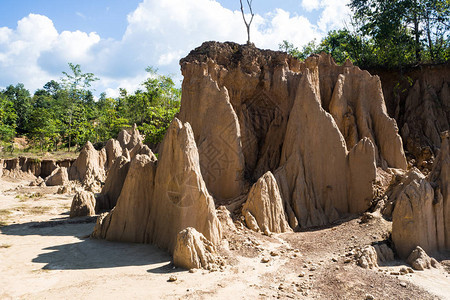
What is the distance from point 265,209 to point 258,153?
3.93 m

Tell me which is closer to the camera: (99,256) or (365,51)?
(99,256)

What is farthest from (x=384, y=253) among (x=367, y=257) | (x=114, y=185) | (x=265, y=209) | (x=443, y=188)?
(x=114, y=185)

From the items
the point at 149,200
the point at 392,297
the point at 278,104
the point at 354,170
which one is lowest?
the point at 392,297

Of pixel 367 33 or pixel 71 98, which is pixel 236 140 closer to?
pixel 367 33

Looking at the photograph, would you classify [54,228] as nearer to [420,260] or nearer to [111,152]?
[420,260]

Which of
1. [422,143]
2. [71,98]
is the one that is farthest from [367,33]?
[71,98]

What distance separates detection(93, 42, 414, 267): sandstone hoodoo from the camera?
859cm

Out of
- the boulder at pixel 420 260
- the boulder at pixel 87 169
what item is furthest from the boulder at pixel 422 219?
the boulder at pixel 87 169

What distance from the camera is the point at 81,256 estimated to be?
7746 millimetres

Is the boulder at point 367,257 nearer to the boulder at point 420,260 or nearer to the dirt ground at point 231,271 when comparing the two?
the dirt ground at point 231,271

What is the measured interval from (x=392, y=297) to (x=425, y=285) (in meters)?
1.04

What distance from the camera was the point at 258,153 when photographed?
1274 centimetres

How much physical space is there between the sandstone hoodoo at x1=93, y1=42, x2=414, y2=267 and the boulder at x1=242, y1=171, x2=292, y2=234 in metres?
0.03

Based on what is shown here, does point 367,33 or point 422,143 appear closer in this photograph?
point 422,143
